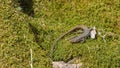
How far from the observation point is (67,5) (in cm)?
528

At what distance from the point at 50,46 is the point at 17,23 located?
0.43 m

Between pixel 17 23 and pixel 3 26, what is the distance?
158 millimetres

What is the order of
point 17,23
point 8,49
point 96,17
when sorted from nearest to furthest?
point 8,49
point 17,23
point 96,17

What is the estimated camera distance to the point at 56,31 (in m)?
5.02

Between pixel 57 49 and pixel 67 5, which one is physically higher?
pixel 67 5

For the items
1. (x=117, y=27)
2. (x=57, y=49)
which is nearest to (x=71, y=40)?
(x=57, y=49)

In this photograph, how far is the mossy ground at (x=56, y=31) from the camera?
4.49 m

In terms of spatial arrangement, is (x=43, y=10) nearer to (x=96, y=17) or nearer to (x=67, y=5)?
(x=67, y=5)

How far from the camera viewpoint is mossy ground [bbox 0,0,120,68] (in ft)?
14.7

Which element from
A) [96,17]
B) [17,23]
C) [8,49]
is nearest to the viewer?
[8,49]

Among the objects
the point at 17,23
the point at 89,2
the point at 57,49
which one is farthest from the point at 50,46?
the point at 89,2

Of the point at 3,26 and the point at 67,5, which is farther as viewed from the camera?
the point at 67,5

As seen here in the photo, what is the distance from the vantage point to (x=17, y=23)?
15.6 feet

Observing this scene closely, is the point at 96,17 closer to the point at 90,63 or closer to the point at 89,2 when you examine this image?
the point at 89,2
